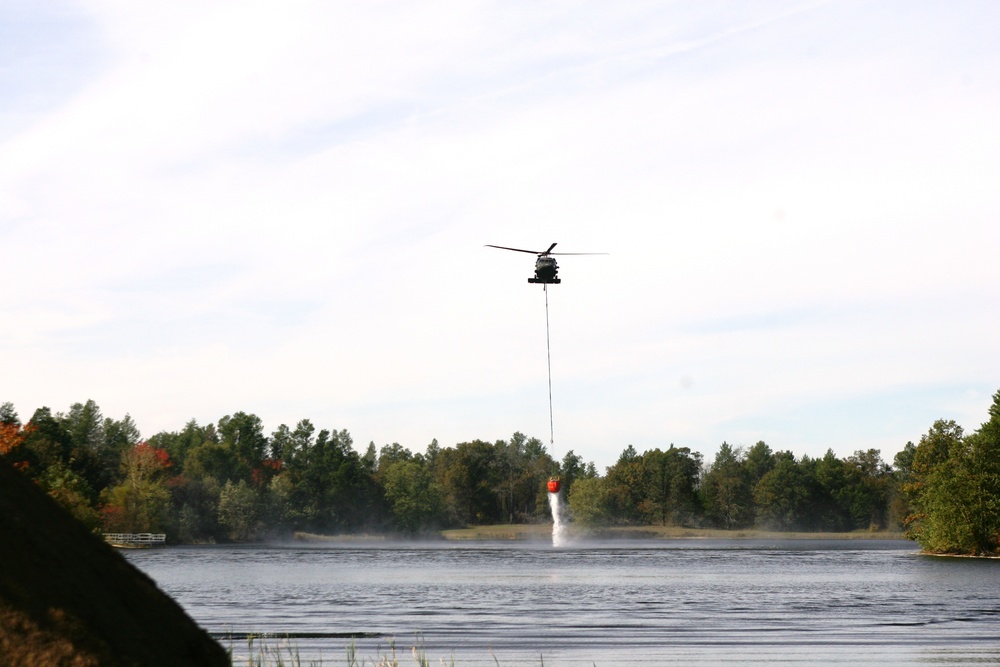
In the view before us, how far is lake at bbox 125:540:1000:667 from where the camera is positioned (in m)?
30.8

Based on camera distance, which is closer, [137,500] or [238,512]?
[137,500]

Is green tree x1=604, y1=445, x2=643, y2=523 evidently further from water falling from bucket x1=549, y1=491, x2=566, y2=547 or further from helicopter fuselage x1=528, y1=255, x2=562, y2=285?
helicopter fuselage x1=528, y1=255, x2=562, y2=285

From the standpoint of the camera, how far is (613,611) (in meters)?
→ 48.4

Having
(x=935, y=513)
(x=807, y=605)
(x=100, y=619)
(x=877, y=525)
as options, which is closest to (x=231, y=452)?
(x=877, y=525)

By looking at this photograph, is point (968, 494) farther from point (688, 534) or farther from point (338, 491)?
point (338, 491)

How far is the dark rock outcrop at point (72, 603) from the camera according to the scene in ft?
24.5

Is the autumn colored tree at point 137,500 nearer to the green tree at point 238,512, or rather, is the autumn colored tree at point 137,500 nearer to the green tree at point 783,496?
the green tree at point 238,512

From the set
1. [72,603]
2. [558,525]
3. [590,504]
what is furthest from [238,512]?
[72,603]

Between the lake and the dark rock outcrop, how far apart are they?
644 cm

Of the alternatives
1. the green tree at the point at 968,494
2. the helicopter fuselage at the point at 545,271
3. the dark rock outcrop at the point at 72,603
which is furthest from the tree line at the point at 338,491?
the dark rock outcrop at the point at 72,603

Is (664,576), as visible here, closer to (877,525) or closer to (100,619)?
(100,619)

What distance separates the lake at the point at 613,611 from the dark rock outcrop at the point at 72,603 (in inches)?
254

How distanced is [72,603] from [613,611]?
4260cm

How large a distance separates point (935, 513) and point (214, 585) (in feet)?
230
